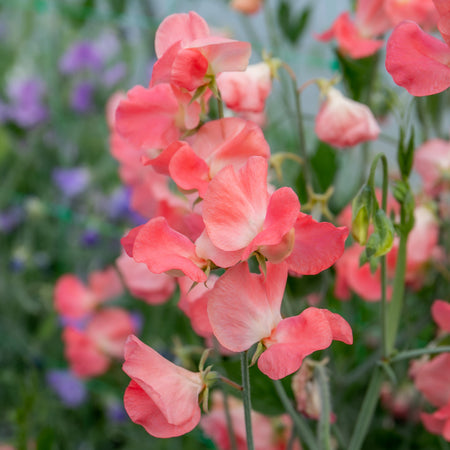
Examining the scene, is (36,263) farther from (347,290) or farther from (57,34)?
(347,290)

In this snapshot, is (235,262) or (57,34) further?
(57,34)

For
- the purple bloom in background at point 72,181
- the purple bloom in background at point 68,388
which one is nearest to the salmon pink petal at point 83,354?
the purple bloom in background at point 68,388

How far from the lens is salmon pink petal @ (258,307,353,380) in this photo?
28 cm

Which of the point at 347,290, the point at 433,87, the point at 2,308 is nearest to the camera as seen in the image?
the point at 433,87

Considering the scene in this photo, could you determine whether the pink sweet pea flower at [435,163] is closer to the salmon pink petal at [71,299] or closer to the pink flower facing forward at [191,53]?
the pink flower facing forward at [191,53]

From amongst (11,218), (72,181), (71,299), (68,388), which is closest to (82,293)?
(71,299)

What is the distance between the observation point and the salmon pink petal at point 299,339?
0.28 meters

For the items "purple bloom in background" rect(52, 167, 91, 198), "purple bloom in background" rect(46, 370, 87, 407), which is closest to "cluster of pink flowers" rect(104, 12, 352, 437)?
"purple bloom in background" rect(46, 370, 87, 407)

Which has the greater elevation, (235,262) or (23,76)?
(235,262)

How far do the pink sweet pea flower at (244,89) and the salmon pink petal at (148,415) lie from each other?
19 centimetres

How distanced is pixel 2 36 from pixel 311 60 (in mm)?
1496

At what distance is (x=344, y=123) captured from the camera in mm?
433

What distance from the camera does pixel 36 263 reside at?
1.41 meters

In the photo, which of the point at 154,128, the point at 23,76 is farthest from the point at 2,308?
the point at 154,128
